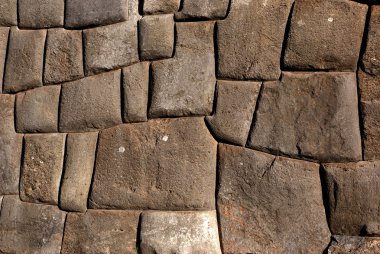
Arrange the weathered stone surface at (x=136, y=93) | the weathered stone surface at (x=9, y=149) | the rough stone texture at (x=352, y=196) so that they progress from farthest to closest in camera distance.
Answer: the weathered stone surface at (x=9, y=149)
the weathered stone surface at (x=136, y=93)
the rough stone texture at (x=352, y=196)

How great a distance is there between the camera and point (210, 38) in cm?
288

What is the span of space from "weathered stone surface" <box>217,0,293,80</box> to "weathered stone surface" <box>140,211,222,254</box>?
0.64 meters

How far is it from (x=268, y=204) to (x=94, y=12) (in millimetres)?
1313

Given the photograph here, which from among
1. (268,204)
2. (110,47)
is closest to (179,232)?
(268,204)

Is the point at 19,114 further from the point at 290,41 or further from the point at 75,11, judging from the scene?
the point at 290,41

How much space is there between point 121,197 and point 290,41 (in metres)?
1.03

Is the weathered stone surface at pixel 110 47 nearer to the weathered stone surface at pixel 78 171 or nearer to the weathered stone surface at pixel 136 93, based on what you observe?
the weathered stone surface at pixel 136 93

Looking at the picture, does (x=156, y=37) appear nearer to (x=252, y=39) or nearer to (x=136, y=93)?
(x=136, y=93)

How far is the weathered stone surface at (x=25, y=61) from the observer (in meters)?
3.28

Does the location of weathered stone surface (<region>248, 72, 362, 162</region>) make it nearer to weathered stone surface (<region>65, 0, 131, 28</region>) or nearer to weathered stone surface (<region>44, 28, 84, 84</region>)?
weathered stone surface (<region>65, 0, 131, 28</region>)

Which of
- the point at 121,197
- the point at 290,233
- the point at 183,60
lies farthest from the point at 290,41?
the point at 121,197

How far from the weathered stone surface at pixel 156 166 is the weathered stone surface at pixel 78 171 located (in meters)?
0.05

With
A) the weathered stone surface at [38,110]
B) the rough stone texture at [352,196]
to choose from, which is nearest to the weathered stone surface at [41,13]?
the weathered stone surface at [38,110]

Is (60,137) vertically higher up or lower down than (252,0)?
lower down
